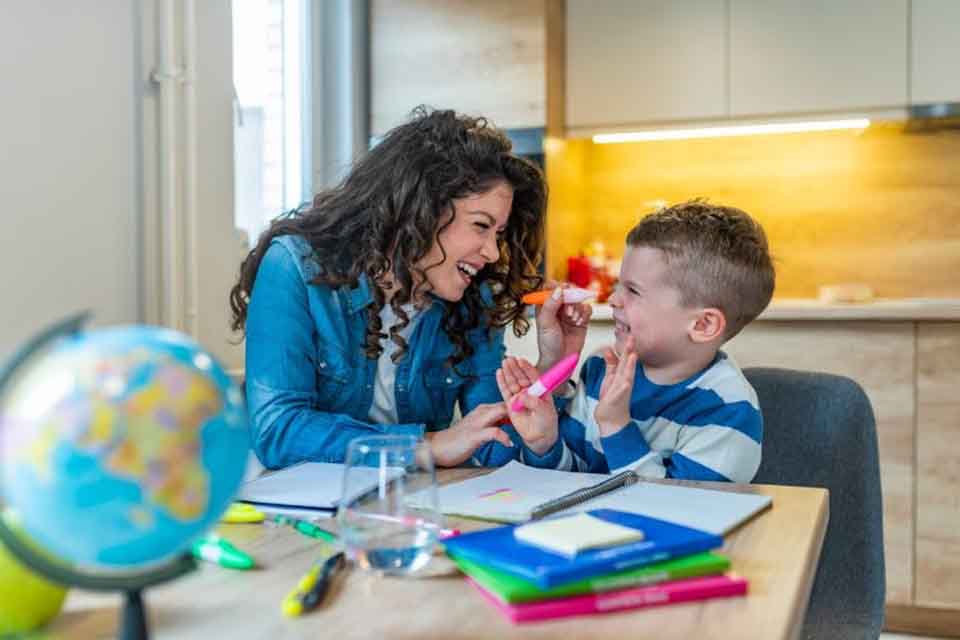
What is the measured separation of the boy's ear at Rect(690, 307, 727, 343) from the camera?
1369mm

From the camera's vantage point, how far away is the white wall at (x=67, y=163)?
1562 mm

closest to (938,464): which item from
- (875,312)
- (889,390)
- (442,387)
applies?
(889,390)

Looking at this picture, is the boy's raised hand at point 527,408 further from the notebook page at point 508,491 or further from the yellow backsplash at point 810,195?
the yellow backsplash at point 810,195

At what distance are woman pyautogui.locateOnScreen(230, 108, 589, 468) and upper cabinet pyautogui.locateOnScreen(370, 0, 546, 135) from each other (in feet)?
3.93

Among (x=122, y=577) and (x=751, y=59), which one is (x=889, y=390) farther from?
(x=122, y=577)

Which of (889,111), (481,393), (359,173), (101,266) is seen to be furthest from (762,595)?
(889,111)

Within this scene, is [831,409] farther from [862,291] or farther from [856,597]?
[862,291]

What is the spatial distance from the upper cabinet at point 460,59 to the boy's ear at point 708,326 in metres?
1.50

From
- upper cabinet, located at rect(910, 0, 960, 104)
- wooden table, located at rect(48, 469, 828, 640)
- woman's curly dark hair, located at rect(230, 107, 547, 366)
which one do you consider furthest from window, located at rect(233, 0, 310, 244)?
upper cabinet, located at rect(910, 0, 960, 104)

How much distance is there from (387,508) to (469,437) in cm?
48

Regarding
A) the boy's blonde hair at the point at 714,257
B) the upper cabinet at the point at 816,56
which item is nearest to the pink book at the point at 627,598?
the boy's blonde hair at the point at 714,257

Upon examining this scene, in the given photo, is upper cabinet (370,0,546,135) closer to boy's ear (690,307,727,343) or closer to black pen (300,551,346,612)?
boy's ear (690,307,727,343)

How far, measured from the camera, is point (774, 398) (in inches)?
53.8

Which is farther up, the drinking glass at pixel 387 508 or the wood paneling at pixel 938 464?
the drinking glass at pixel 387 508
